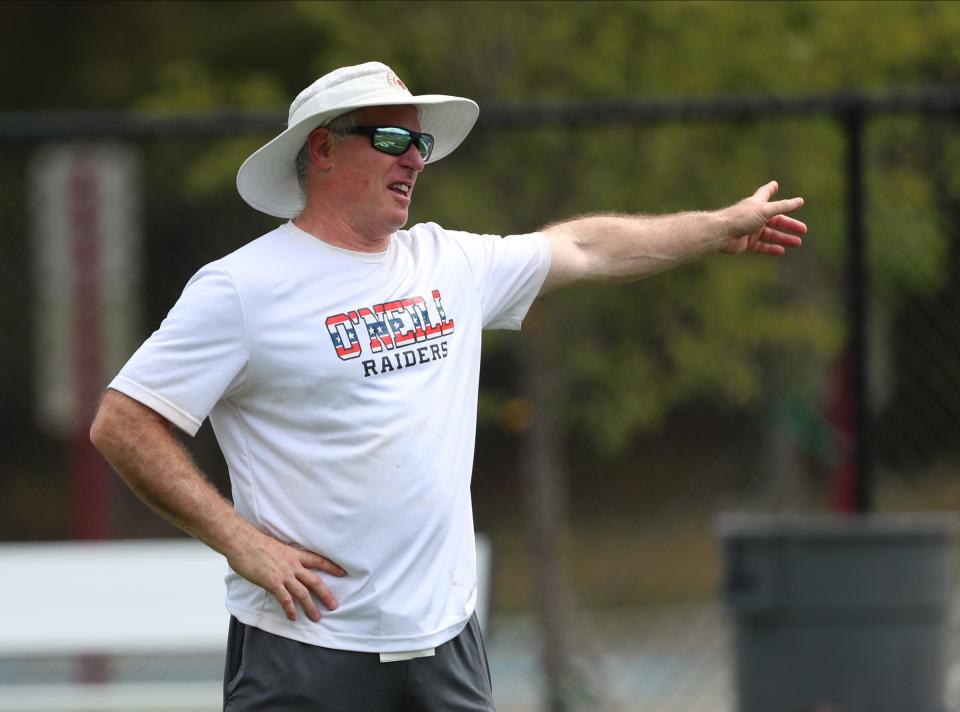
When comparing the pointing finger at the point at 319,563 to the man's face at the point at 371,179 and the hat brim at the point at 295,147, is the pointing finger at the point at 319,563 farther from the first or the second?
the hat brim at the point at 295,147

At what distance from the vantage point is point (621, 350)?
6.02 meters

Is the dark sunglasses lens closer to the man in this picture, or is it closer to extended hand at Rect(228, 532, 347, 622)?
the man

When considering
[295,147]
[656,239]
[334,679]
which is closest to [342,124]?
[295,147]

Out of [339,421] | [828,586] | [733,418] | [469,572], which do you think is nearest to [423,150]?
[339,421]

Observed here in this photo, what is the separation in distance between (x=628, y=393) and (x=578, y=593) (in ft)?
3.05

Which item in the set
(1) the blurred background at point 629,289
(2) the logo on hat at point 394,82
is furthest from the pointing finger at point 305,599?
(1) the blurred background at point 629,289

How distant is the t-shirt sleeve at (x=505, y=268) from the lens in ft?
11.1

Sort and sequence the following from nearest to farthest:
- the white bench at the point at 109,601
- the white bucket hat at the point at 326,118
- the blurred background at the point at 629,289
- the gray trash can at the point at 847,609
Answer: the white bucket hat at the point at 326,118
the gray trash can at the point at 847,609
the white bench at the point at 109,601
the blurred background at the point at 629,289

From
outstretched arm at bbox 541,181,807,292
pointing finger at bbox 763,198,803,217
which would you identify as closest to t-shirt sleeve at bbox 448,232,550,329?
outstretched arm at bbox 541,181,807,292

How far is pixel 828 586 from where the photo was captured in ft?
16.7

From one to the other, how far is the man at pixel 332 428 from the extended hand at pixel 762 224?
0.71 m

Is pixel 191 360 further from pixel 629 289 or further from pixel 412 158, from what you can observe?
pixel 629 289

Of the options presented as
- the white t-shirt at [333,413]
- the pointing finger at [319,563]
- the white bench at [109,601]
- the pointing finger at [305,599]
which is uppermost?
the white t-shirt at [333,413]

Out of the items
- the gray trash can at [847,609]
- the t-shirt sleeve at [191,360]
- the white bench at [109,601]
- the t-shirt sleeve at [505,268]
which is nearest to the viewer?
the t-shirt sleeve at [191,360]
